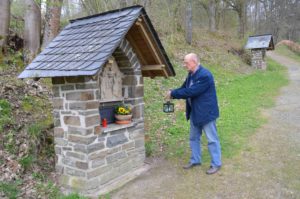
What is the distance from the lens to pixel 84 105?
4.56m

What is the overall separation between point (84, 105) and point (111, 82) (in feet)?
2.99

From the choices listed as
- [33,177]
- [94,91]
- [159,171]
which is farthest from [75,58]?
[159,171]

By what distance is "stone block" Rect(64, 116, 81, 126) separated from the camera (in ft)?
15.4

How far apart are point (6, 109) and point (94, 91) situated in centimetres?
248

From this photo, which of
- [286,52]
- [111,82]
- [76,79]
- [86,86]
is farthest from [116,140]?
[286,52]

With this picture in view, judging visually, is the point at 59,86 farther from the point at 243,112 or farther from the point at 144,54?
the point at 243,112

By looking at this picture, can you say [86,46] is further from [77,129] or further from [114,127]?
[114,127]

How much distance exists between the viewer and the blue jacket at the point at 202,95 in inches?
193

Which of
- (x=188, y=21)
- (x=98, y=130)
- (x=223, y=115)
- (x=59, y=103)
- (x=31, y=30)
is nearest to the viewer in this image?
(x=98, y=130)

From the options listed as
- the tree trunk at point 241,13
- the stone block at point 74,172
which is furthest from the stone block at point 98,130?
the tree trunk at point 241,13

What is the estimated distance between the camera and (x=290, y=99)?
11.8 meters

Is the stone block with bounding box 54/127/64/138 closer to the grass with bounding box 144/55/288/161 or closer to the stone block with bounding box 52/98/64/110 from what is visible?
the stone block with bounding box 52/98/64/110

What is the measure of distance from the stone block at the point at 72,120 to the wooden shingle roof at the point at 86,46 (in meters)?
0.77

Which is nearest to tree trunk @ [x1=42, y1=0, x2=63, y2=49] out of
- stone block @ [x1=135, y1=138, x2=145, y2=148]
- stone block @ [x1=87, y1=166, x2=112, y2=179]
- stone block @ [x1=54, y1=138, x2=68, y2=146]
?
stone block @ [x1=54, y1=138, x2=68, y2=146]
